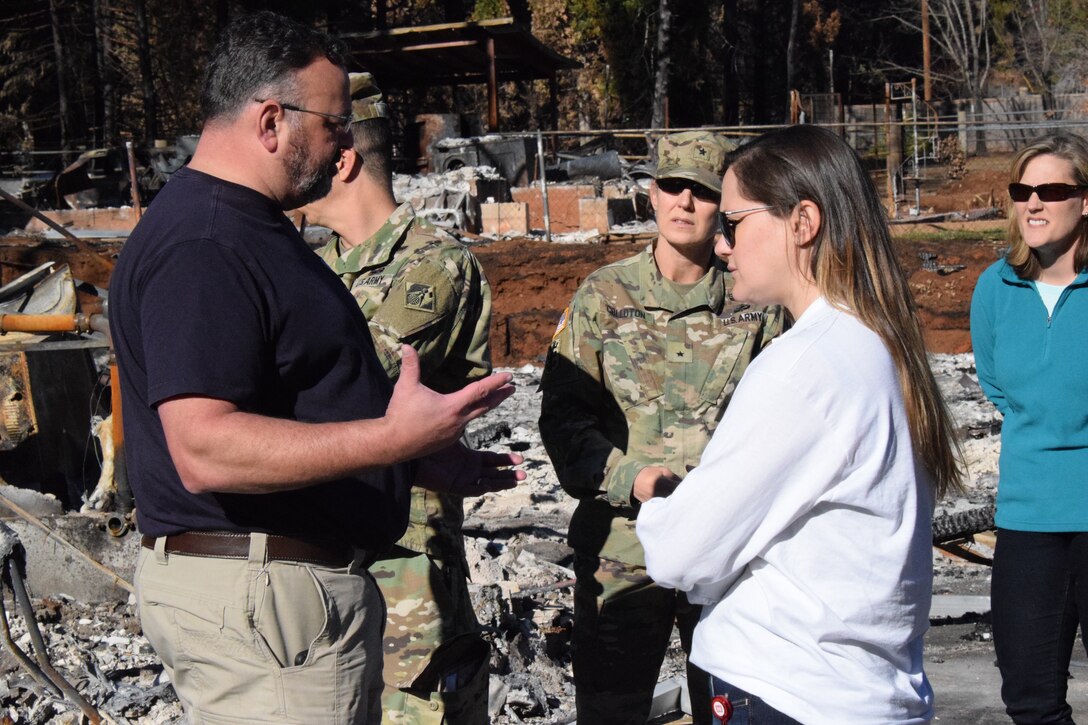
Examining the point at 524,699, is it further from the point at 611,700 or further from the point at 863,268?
the point at 863,268

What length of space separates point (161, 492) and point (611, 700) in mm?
1612

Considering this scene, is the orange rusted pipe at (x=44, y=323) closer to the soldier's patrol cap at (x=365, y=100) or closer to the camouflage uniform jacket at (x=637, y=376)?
the soldier's patrol cap at (x=365, y=100)

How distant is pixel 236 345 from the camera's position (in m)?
2.00

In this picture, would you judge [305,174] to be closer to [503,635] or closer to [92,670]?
[503,635]

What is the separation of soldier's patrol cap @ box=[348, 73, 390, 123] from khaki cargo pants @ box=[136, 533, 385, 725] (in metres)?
1.57

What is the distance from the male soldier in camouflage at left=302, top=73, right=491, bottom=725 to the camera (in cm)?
301

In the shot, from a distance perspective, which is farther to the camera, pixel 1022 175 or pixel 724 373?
pixel 1022 175

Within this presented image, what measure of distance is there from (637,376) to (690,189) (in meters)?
0.61

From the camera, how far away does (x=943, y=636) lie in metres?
4.91

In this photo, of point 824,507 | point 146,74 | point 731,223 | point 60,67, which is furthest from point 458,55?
point 824,507

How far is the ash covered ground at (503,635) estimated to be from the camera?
4.23 metres

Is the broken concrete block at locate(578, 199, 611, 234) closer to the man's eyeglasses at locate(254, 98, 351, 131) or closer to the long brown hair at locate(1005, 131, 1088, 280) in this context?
the long brown hair at locate(1005, 131, 1088, 280)

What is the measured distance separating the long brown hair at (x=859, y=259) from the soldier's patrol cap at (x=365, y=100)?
61.2 inches

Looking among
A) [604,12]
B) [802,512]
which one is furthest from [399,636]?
[604,12]
